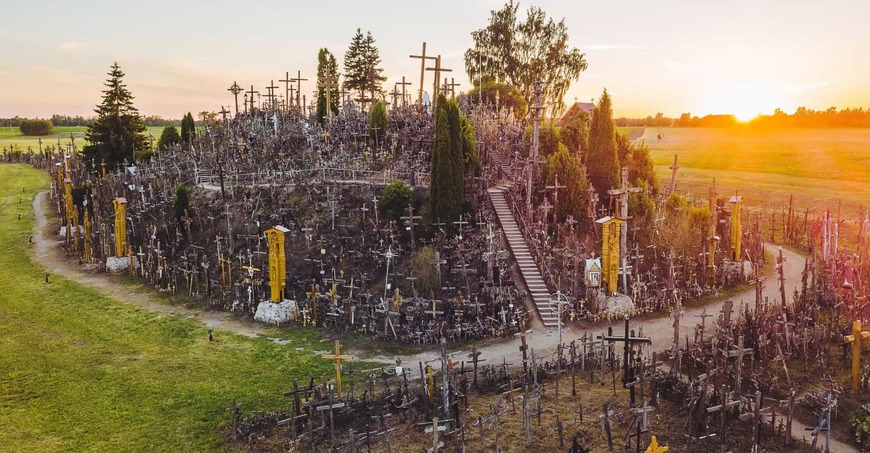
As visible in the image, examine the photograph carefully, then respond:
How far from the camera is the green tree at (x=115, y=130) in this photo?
45.1 m

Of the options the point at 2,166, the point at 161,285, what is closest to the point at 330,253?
the point at 161,285

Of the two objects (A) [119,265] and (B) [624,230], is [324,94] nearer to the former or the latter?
(A) [119,265]

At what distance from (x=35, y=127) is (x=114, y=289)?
80.5m

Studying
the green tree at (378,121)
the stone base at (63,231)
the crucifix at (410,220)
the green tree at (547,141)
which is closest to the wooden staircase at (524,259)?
the crucifix at (410,220)

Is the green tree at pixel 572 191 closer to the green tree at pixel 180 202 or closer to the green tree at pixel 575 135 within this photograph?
the green tree at pixel 575 135

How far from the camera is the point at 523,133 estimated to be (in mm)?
37312

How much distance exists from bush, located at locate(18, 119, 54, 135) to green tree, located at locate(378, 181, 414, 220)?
288 feet

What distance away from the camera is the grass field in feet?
160

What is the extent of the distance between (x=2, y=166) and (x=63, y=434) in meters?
62.5

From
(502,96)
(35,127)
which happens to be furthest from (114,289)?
(35,127)

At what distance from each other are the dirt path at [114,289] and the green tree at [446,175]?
905 cm

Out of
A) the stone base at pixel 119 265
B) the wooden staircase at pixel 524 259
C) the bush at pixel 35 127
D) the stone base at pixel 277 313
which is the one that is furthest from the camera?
the bush at pixel 35 127

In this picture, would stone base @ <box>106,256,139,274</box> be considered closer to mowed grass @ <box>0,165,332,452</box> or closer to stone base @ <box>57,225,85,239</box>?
mowed grass @ <box>0,165,332,452</box>

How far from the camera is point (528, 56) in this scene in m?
50.1
